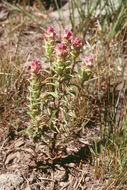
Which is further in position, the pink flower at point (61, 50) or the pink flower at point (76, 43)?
the pink flower at point (76, 43)

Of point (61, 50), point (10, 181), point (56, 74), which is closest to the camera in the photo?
point (61, 50)

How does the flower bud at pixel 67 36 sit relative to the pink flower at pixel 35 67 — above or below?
above

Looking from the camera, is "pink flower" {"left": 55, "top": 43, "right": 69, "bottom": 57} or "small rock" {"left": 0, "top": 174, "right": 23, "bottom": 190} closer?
"pink flower" {"left": 55, "top": 43, "right": 69, "bottom": 57}

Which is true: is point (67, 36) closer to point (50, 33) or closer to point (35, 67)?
point (50, 33)

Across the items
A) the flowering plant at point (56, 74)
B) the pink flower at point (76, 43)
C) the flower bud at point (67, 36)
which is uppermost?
the flower bud at point (67, 36)

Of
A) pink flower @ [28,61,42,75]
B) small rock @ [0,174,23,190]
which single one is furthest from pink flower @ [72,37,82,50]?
small rock @ [0,174,23,190]

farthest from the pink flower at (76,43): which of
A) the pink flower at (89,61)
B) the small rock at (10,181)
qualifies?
the small rock at (10,181)

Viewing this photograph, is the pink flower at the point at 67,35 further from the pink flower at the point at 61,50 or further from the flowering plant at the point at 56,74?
the pink flower at the point at 61,50

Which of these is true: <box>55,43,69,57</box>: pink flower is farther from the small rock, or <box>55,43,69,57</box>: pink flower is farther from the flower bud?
the small rock

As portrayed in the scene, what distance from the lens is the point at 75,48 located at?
1.73 meters

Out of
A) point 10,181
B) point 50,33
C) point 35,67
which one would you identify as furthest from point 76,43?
point 10,181

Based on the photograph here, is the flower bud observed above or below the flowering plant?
above

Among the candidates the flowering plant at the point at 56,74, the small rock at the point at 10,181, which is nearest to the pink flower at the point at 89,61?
the flowering plant at the point at 56,74

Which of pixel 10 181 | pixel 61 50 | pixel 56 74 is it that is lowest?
pixel 10 181
